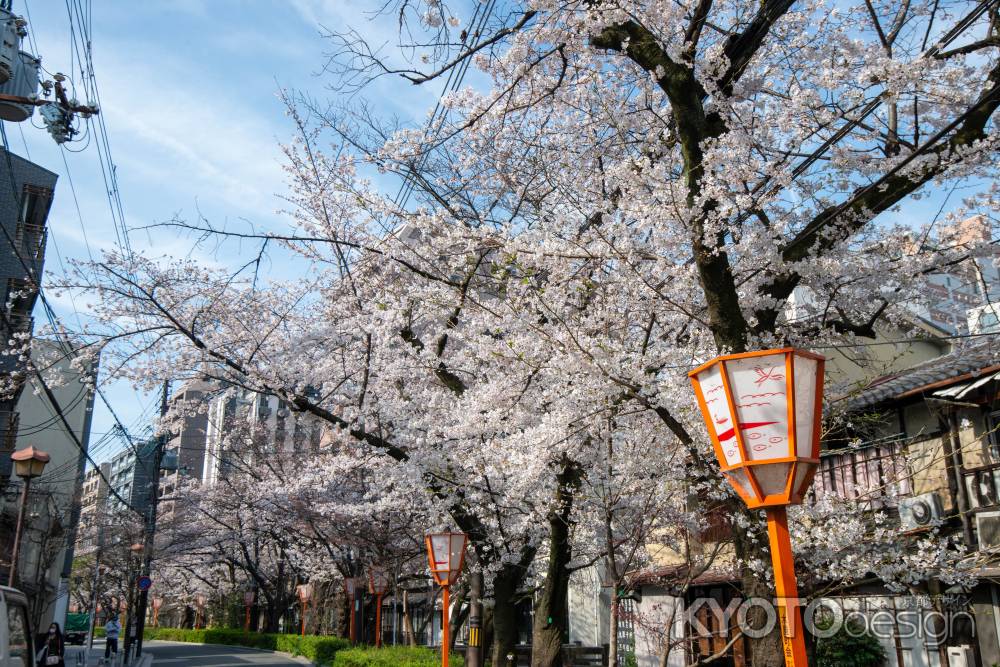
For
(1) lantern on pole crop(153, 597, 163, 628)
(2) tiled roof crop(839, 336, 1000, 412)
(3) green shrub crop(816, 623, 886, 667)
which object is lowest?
(1) lantern on pole crop(153, 597, 163, 628)

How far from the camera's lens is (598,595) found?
965 inches

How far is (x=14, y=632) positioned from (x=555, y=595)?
6.89 metres

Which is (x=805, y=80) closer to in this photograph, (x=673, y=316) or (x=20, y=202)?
(x=673, y=316)

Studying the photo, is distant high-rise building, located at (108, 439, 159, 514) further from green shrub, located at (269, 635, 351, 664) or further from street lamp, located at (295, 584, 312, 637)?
street lamp, located at (295, 584, 312, 637)

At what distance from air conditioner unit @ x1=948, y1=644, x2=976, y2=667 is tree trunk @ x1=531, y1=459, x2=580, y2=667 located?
670 centimetres

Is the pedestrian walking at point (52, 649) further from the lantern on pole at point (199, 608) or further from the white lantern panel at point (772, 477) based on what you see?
the lantern on pole at point (199, 608)

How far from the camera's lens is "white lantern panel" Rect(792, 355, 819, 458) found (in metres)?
4.51

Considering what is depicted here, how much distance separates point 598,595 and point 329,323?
596 inches

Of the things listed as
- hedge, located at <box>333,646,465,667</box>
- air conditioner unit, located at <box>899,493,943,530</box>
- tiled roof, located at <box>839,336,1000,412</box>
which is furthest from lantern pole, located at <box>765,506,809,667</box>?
hedge, located at <box>333,646,465,667</box>

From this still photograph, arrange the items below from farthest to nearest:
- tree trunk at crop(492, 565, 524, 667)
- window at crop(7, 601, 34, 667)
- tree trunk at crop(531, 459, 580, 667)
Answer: tree trunk at crop(492, 565, 524, 667), tree trunk at crop(531, 459, 580, 667), window at crop(7, 601, 34, 667)

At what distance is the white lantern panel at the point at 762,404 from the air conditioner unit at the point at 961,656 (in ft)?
35.9

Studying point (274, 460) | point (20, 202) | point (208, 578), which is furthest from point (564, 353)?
point (208, 578)

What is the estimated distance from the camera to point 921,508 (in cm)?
1341

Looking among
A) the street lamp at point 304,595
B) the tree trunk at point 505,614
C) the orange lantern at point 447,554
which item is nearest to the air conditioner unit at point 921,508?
the tree trunk at point 505,614
